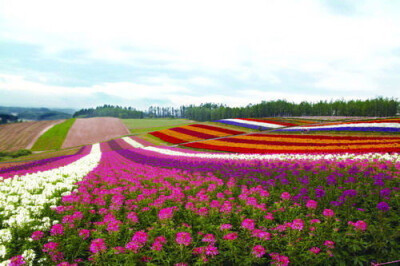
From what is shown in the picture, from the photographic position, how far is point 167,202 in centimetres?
625

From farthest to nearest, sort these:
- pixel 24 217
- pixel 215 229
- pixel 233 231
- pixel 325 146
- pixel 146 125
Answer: pixel 146 125 → pixel 325 146 → pixel 24 217 → pixel 233 231 → pixel 215 229

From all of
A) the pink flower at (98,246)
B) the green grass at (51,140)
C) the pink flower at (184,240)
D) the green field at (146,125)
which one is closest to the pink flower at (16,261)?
the pink flower at (98,246)

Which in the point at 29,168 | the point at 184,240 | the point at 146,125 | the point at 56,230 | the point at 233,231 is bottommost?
the point at 29,168

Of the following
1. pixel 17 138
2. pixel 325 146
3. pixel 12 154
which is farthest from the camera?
pixel 17 138

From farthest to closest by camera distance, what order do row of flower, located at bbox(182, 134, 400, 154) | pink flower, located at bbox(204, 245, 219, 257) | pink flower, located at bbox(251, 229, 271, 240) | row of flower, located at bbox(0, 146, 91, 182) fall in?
1. row of flower, located at bbox(182, 134, 400, 154)
2. row of flower, located at bbox(0, 146, 91, 182)
3. pink flower, located at bbox(251, 229, 271, 240)
4. pink flower, located at bbox(204, 245, 219, 257)

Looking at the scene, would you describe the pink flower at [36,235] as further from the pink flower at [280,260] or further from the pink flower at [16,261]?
the pink flower at [280,260]

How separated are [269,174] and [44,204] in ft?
26.3

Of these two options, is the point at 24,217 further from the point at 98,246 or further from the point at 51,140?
the point at 51,140

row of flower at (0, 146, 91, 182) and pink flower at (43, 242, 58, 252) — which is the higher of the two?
pink flower at (43, 242, 58, 252)

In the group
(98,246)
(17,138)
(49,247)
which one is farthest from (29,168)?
(17,138)

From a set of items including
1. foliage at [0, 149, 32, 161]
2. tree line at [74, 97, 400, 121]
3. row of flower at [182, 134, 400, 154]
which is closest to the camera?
row of flower at [182, 134, 400, 154]

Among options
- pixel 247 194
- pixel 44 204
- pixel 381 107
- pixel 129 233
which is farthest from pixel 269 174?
pixel 381 107

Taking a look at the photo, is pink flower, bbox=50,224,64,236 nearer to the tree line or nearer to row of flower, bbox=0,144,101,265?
row of flower, bbox=0,144,101,265

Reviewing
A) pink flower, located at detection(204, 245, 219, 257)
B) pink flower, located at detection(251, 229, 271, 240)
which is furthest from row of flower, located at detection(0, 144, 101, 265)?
pink flower, located at detection(251, 229, 271, 240)
